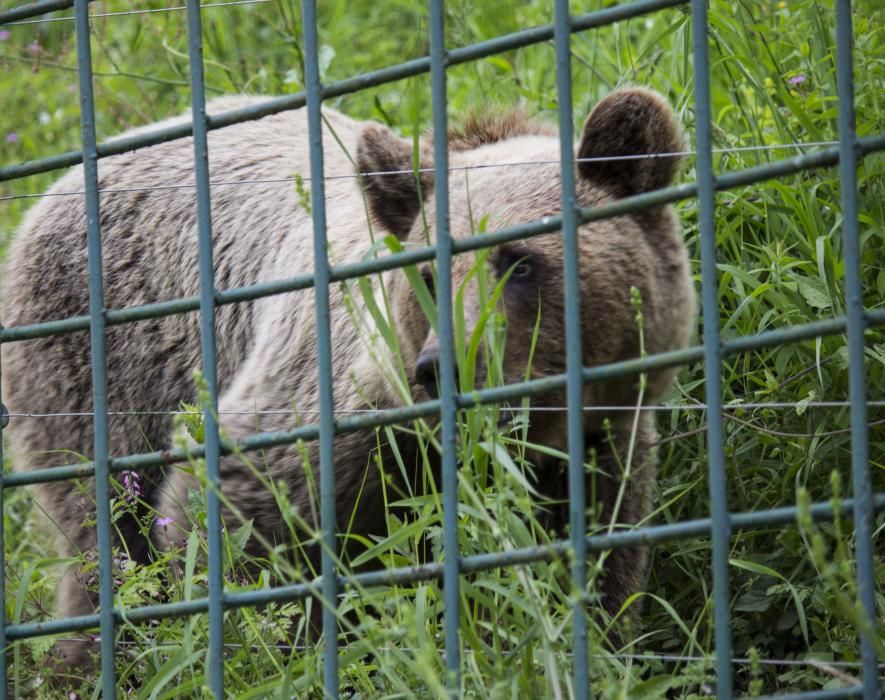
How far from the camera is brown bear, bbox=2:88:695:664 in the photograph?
337cm

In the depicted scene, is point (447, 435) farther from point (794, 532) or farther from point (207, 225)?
point (794, 532)

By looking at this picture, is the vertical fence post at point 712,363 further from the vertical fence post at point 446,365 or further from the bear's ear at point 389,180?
the bear's ear at point 389,180

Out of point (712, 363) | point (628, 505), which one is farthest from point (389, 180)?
point (712, 363)

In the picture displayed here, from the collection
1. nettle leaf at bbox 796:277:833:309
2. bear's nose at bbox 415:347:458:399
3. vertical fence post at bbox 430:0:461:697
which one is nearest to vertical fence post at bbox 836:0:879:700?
vertical fence post at bbox 430:0:461:697

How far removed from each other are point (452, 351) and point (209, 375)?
523 mm

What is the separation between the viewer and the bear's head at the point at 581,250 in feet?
10.9

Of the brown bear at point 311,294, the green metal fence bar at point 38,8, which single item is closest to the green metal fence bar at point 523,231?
the brown bear at point 311,294

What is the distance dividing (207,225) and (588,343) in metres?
1.28

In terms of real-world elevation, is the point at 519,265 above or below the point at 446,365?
above

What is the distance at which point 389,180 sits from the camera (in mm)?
3625

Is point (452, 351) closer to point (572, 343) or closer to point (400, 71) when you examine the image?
point (572, 343)

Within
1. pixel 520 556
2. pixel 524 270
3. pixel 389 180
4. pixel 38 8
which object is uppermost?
pixel 38 8

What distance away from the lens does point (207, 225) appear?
2398 mm

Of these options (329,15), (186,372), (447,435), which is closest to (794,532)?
(447,435)
